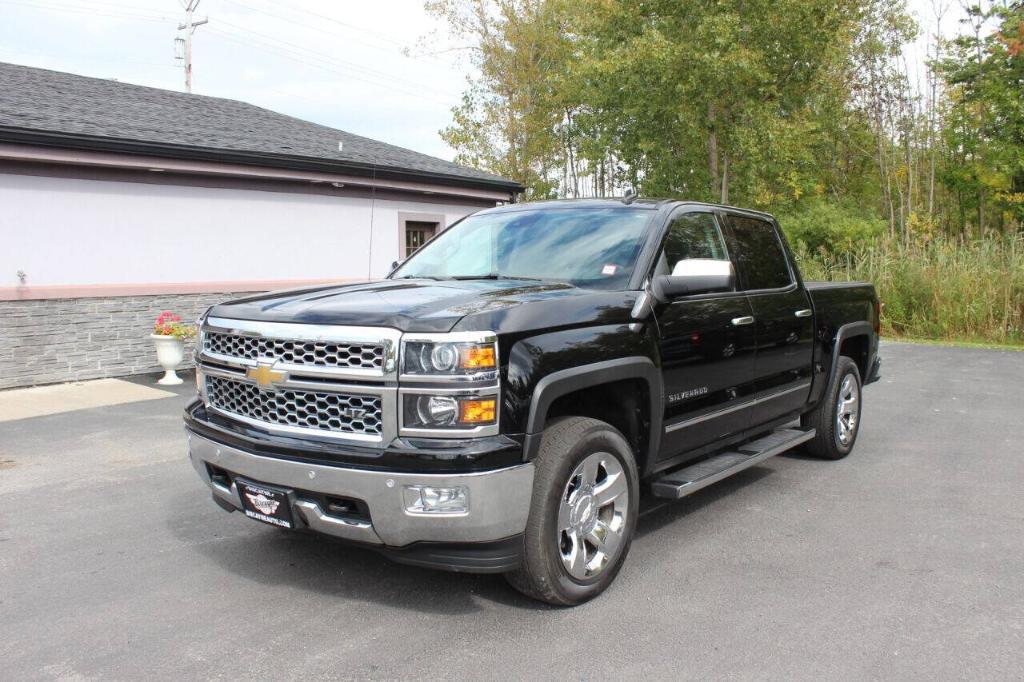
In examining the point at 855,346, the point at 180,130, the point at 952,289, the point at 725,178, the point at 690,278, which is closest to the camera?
the point at 690,278

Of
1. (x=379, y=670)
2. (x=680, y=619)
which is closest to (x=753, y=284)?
(x=680, y=619)

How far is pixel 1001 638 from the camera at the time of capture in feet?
11.6

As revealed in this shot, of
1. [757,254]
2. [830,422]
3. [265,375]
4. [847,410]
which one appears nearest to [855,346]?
[847,410]

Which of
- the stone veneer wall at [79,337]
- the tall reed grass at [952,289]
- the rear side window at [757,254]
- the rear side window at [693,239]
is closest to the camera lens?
the rear side window at [693,239]

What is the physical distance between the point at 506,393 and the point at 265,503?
1.23 m

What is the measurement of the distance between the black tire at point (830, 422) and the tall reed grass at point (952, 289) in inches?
456

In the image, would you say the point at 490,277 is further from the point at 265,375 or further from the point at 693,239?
the point at 265,375

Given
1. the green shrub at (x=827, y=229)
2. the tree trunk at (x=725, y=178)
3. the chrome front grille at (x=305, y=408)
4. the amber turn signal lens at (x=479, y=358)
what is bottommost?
the chrome front grille at (x=305, y=408)

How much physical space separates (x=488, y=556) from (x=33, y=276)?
9.54 meters

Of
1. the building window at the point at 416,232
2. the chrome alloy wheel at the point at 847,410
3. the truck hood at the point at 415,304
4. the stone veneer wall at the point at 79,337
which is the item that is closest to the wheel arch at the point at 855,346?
the chrome alloy wheel at the point at 847,410

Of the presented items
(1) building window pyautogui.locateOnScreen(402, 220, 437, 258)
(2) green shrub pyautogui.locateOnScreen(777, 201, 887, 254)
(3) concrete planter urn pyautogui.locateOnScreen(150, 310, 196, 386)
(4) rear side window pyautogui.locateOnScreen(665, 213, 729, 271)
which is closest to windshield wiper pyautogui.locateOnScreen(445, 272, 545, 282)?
(4) rear side window pyautogui.locateOnScreen(665, 213, 729, 271)

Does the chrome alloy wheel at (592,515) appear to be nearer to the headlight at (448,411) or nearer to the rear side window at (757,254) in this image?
the headlight at (448,411)

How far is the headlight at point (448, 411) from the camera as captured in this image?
3.33 m

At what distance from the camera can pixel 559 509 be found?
3660 mm
